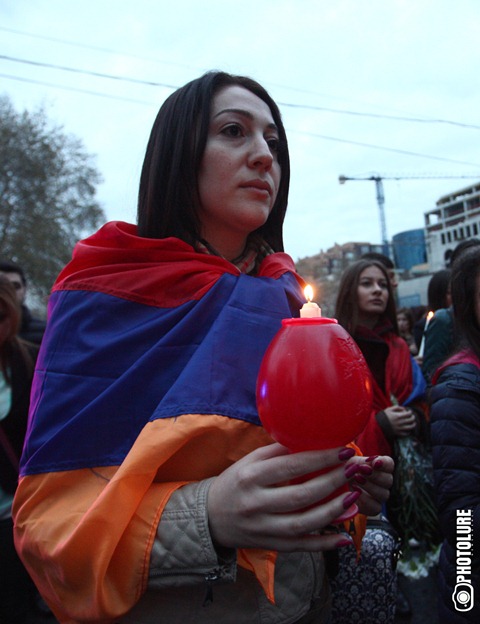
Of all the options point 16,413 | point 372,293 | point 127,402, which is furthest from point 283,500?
point 372,293

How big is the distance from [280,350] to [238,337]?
0.74ft

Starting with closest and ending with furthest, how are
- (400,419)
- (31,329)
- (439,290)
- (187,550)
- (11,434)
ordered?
(187,550), (11,434), (400,419), (31,329), (439,290)

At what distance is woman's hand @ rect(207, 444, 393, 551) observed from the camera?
0.74m

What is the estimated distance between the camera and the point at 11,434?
2564 millimetres

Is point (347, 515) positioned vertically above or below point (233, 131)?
below

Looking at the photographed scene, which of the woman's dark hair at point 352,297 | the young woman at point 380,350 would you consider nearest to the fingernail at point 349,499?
the young woman at point 380,350

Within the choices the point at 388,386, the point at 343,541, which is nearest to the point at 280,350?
the point at 343,541

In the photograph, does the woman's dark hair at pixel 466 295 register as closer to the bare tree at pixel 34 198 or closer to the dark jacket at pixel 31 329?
the dark jacket at pixel 31 329

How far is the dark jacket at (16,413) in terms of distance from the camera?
248cm

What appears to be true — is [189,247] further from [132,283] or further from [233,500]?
[233,500]

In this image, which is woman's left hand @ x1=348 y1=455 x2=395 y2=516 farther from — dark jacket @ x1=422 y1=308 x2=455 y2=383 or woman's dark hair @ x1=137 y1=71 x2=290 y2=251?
dark jacket @ x1=422 y1=308 x2=455 y2=383

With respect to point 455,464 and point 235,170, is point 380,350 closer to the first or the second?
point 455,464

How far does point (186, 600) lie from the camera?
39.7 inches

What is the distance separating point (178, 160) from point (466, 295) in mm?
1447
